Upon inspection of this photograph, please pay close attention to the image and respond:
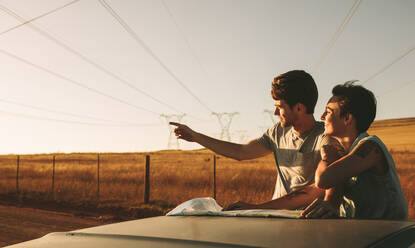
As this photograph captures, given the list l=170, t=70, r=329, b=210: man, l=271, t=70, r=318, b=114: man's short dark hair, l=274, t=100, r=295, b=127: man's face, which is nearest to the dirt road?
l=170, t=70, r=329, b=210: man

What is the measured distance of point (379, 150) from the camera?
8.30 ft

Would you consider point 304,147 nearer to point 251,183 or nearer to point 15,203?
point 15,203

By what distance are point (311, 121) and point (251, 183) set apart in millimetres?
17592

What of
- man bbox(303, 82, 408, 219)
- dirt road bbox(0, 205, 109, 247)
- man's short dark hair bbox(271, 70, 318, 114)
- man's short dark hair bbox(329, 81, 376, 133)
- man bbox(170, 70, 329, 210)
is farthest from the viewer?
dirt road bbox(0, 205, 109, 247)

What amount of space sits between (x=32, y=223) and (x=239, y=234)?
10.9 meters

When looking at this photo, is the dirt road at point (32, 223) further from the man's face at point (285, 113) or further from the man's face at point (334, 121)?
the man's face at point (334, 121)

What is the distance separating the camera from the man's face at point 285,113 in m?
3.61

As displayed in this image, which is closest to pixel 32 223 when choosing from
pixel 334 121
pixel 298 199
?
pixel 298 199

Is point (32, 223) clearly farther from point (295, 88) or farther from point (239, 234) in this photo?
point (239, 234)

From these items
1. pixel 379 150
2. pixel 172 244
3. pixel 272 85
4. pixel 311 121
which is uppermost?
pixel 272 85

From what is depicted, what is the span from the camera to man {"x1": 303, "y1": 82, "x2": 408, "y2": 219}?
2.46 metres

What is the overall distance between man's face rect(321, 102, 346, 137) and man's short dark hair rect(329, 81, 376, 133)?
4 cm

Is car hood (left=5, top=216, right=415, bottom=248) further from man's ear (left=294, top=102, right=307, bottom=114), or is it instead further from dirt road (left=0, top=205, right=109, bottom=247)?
dirt road (left=0, top=205, right=109, bottom=247)

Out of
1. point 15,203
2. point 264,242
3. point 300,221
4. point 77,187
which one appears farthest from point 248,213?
point 77,187
